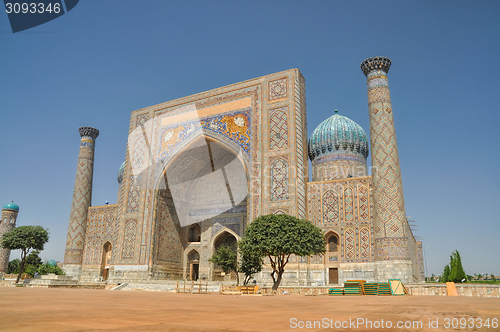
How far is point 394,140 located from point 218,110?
7.69 m

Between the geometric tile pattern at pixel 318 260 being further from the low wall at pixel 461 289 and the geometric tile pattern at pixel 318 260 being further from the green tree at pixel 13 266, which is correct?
the green tree at pixel 13 266

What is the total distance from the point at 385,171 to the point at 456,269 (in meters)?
9.21

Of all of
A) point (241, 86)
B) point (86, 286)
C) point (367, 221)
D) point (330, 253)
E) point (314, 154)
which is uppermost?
point (241, 86)

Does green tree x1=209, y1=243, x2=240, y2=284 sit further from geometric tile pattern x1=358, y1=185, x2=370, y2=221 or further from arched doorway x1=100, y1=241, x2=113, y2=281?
arched doorway x1=100, y1=241, x2=113, y2=281

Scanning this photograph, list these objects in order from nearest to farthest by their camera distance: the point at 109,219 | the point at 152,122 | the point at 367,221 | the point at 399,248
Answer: the point at 399,248
the point at 367,221
the point at 152,122
the point at 109,219

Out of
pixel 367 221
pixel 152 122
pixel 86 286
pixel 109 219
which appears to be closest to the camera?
pixel 367 221

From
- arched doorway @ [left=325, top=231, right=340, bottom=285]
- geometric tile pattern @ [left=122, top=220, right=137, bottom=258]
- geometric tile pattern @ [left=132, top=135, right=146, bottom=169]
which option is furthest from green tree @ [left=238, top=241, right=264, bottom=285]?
geometric tile pattern @ [left=132, top=135, right=146, bottom=169]

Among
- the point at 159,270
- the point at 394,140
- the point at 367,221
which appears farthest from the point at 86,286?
the point at 394,140

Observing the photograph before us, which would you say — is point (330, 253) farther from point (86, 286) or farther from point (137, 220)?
point (86, 286)

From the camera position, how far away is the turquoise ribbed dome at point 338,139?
68.5 ft

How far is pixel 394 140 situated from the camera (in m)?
14.7

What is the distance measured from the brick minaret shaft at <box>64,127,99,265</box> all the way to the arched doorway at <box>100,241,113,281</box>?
1.48 metres

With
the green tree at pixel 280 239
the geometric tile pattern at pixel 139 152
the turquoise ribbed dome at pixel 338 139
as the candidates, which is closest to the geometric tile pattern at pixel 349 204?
the green tree at pixel 280 239

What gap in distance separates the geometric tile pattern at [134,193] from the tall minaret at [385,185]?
35.6 ft
